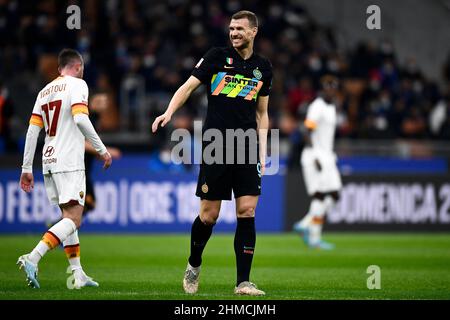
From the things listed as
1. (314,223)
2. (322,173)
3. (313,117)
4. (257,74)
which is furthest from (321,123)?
(257,74)

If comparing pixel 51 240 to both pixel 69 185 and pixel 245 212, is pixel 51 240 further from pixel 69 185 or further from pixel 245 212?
pixel 245 212

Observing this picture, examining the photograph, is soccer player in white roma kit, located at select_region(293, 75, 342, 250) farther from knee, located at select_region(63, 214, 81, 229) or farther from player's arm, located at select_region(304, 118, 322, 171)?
knee, located at select_region(63, 214, 81, 229)

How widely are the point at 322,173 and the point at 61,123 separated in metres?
7.87

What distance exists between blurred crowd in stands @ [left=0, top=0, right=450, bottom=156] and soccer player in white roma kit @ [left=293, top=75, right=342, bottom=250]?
5.13 m

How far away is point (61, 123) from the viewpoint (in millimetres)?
9523

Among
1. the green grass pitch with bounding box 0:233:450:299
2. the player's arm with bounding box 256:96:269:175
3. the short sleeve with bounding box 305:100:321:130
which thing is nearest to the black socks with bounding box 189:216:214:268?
the green grass pitch with bounding box 0:233:450:299

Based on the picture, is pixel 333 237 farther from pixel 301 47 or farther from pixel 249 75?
pixel 249 75

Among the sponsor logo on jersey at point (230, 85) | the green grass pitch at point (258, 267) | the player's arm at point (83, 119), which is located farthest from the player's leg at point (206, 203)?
the player's arm at point (83, 119)

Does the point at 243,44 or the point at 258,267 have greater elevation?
the point at 243,44

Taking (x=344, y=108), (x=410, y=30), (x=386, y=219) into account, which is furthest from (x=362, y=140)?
(x=410, y=30)

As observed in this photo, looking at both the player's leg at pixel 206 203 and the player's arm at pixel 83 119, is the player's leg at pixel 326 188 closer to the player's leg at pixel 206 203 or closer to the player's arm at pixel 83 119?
the player's leg at pixel 206 203

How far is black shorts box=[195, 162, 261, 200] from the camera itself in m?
9.12

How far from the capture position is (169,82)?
23.1 metres

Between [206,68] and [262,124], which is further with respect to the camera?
[262,124]
